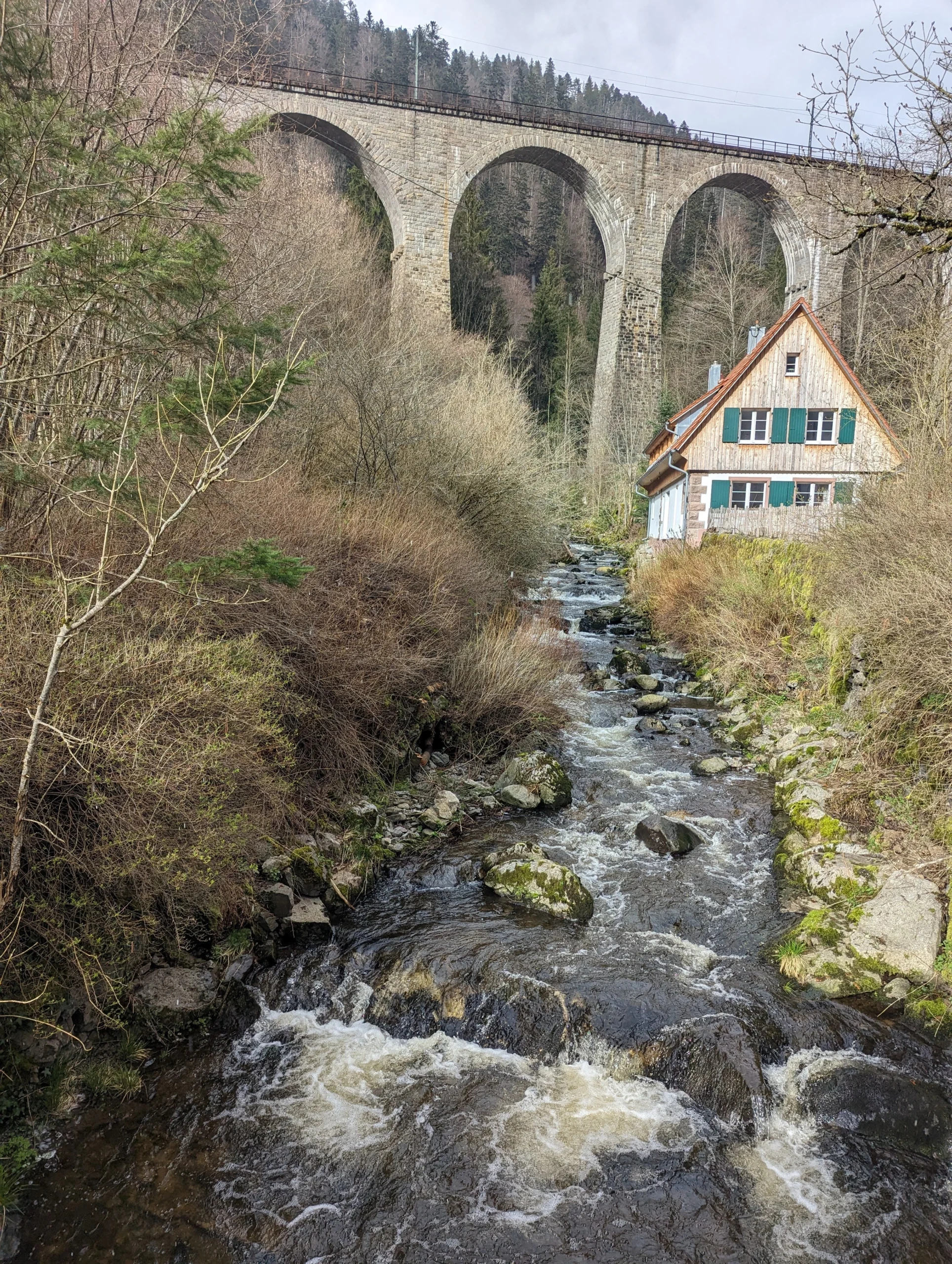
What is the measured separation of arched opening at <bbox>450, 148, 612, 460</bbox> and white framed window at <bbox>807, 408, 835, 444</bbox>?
6437mm

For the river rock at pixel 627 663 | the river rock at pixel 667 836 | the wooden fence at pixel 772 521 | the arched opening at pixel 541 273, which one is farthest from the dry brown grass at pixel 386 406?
the arched opening at pixel 541 273

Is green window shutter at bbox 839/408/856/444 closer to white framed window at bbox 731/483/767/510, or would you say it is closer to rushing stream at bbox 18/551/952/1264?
white framed window at bbox 731/483/767/510

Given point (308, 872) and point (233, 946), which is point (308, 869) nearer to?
point (308, 872)

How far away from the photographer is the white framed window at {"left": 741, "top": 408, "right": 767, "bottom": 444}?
20.0 m

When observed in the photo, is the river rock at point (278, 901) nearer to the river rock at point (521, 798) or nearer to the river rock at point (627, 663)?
the river rock at point (521, 798)

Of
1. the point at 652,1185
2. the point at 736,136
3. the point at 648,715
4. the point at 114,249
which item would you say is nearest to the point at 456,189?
the point at 736,136

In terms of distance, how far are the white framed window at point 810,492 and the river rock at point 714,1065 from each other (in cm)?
1768

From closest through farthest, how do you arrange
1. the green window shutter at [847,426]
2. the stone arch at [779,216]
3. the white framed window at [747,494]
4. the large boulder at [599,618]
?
A: the large boulder at [599,618] → the green window shutter at [847,426] → the white framed window at [747,494] → the stone arch at [779,216]

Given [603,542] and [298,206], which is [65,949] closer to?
[298,206]

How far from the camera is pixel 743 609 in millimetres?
12914

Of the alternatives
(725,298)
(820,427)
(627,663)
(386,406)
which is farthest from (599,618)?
(725,298)

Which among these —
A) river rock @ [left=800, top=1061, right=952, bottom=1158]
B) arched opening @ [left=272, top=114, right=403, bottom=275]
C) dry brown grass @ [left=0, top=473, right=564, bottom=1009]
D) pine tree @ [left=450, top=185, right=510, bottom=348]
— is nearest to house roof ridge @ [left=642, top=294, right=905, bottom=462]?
dry brown grass @ [left=0, top=473, right=564, bottom=1009]

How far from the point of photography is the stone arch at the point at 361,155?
27766mm

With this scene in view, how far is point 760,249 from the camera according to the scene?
50094 mm
